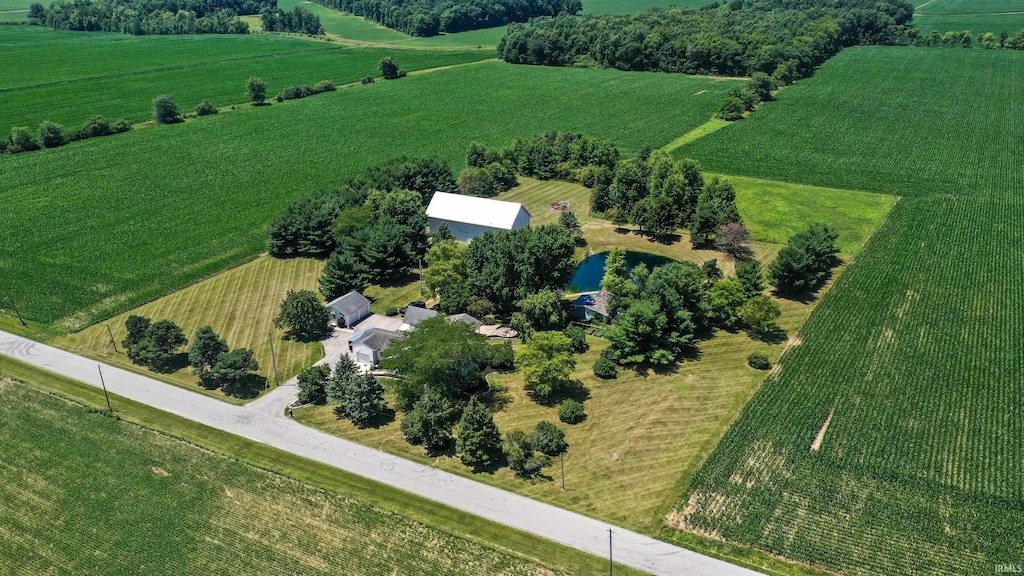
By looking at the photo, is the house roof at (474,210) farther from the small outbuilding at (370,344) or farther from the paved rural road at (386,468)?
the paved rural road at (386,468)

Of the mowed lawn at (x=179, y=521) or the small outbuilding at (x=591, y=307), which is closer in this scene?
the mowed lawn at (x=179, y=521)

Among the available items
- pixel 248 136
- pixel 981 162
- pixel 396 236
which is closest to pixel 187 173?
pixel 248 136

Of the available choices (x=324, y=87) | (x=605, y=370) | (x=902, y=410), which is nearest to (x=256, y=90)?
(x=324, y=87)

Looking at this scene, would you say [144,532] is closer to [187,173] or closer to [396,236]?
[396,236]

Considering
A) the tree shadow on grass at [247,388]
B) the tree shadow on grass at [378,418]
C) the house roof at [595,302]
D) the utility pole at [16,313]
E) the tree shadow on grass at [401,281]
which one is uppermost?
the house roof at [595,302]

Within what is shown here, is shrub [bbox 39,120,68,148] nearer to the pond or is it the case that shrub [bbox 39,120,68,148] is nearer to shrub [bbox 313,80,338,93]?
shrub [bbox 313,80,338,93]

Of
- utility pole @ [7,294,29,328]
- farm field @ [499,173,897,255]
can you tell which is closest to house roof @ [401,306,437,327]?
farm field @ [499,173,897,255]

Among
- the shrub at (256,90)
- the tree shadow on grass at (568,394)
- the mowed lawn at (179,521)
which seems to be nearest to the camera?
the mowed lawn at (179,521)

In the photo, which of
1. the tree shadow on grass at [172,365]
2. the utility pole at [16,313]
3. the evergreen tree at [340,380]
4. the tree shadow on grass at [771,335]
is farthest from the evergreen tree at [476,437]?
the utility pole at [16,313]
